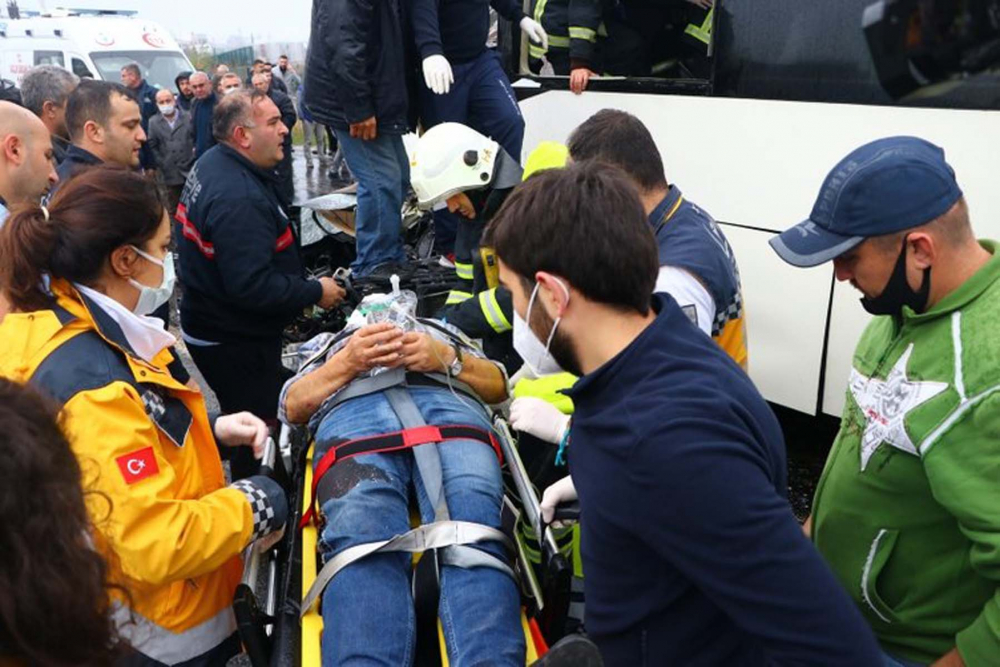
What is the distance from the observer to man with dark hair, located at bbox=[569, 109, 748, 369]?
2395 mm

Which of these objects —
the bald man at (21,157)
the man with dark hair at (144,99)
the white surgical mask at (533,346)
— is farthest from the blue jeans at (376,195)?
the man with dark hair at (144,99)

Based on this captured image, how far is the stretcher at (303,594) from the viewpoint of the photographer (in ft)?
6.64

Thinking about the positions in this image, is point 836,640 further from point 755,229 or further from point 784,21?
point 784,21

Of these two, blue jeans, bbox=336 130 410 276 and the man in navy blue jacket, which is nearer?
the man in navy blue jacket

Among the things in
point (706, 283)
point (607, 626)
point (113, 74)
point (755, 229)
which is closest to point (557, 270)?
point (607, 626)

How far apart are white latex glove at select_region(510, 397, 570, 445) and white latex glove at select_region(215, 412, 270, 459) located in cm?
81

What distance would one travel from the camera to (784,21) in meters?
3.57

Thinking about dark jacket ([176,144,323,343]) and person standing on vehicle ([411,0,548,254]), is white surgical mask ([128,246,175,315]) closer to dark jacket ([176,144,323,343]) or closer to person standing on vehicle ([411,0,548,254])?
dark jacket ([176,144,323,343])

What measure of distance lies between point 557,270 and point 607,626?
2.13ft

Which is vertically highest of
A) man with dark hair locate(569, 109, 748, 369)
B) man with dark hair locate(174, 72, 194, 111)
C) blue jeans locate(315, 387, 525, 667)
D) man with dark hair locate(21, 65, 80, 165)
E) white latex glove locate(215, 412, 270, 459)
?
man with dark hair locate(569, 109, 748, 369)

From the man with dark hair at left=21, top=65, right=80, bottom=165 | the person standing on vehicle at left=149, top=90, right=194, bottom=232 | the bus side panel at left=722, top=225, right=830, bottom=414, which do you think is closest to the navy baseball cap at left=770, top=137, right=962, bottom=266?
the bus side panel at left=722, top=225, right=830, bottom=414

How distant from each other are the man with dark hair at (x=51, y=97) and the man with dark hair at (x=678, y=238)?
3.55m

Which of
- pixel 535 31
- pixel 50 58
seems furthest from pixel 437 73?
pixel 50 58

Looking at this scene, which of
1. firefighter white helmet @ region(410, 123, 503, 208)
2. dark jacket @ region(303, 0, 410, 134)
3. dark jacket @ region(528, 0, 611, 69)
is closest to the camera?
firefighter white helmet @ region(410, 123, 503, 208)
